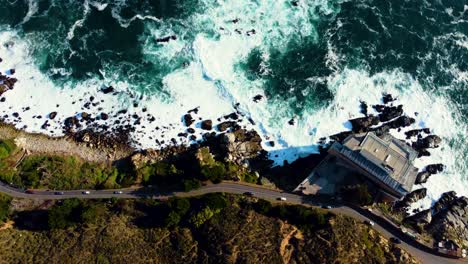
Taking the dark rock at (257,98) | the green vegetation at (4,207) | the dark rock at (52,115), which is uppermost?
the dark rock at (257,98)

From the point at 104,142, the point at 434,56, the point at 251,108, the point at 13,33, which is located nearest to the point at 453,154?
the point at 434,56

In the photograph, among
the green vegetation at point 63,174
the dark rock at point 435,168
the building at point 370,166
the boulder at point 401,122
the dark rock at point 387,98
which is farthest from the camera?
the dark rock at point 387,98

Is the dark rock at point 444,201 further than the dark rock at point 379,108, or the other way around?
the dark rock at point 379,108

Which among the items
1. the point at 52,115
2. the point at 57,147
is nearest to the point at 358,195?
the point at 57,147

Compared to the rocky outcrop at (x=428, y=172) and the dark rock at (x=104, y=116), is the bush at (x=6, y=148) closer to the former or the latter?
the dark rock at (x=104, y=116)

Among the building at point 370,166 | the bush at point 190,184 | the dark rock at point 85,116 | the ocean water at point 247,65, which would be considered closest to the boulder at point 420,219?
the ocean water at point 247,65

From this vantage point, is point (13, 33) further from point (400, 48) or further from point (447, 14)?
point (447, 14)
